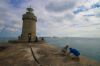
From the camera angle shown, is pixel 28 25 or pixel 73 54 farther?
pixel 28 25

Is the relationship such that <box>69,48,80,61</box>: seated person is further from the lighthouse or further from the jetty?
the lighthouse

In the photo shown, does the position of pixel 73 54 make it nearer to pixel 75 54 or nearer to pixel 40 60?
pixel 75 54

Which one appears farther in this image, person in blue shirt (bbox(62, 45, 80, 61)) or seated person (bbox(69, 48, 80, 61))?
person in blue shirt (bbox(62, 45, 80, 61))

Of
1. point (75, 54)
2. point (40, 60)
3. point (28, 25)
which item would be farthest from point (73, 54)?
point (28, 25)

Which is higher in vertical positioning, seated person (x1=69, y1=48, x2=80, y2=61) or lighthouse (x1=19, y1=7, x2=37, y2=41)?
lighthouse (x1=19, y1=7, x2=37, y2=41)

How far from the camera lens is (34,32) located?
2573 centimetres

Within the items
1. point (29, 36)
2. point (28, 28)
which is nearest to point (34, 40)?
point (29, 36)

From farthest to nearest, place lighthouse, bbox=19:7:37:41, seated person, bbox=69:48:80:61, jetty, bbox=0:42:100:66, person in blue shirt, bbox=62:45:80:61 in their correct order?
lighthouse, bbox=19:7:37:41
person in blue shirt, bbox=62:45:80:61
seated person, bbox=69:48:80:61
jetty, bbox=0:42:100:66

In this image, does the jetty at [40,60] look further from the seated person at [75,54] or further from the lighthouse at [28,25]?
the lighthouse at [28,25]

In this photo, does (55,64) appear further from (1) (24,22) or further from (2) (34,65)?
(1) (24,22)

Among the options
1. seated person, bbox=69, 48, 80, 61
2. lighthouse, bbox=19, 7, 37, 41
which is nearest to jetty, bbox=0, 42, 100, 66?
seated person, bbox=69, 48, 80, 61

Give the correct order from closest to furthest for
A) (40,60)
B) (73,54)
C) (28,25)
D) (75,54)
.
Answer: (40,60) → (75,54) → (73,54) → (28,25)

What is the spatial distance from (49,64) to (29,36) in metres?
17.2

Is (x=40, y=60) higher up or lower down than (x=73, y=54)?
lower down
